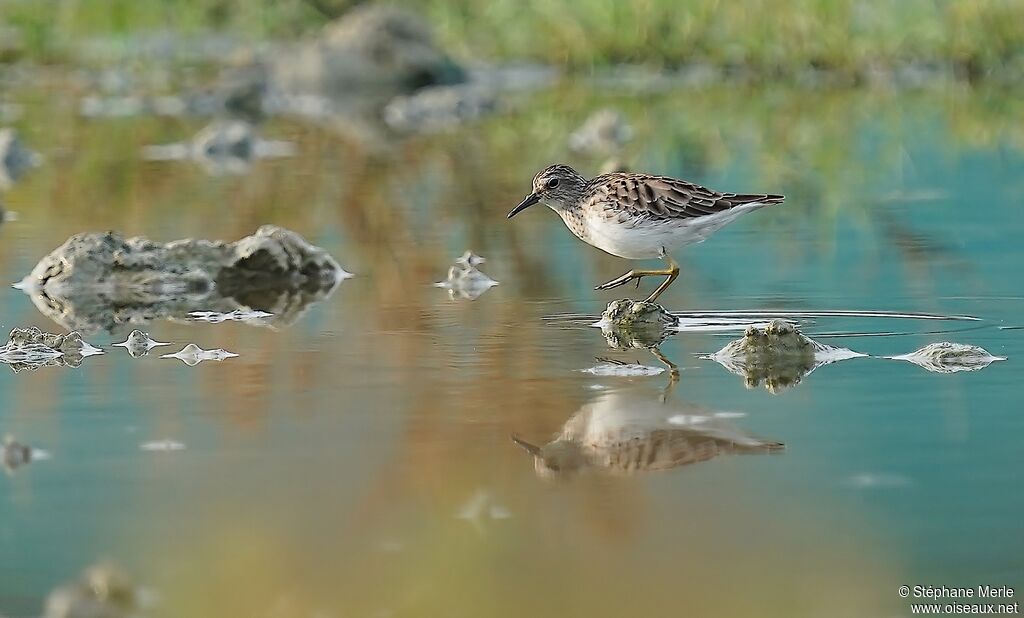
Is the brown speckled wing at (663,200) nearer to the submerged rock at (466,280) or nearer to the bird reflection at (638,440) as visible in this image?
the submerged rock at (466,280)

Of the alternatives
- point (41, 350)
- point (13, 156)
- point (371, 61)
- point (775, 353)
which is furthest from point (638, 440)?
point (371, 61)

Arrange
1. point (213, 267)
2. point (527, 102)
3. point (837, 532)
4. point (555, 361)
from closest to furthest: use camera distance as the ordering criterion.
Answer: point (837, 532), point (555, 361), point (213, 267), point (527, 102)

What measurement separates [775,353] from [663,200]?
126cm

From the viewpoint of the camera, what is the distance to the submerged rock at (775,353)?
7.14m

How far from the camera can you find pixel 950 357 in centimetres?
718

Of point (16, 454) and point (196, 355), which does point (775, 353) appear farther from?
point (16, 454)

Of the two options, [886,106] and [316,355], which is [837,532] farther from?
[886,106]

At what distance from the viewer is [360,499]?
5461 mm

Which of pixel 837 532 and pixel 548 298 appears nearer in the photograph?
pixel 837 532

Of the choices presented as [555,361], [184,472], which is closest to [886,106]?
[555,361]

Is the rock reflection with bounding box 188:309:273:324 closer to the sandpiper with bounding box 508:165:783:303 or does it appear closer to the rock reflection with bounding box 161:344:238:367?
the rock reflection with bounding box 161:344:238:367

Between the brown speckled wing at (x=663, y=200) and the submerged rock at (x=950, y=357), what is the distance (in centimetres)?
125

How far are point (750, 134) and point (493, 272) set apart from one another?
749 cm

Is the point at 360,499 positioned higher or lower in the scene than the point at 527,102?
lower
